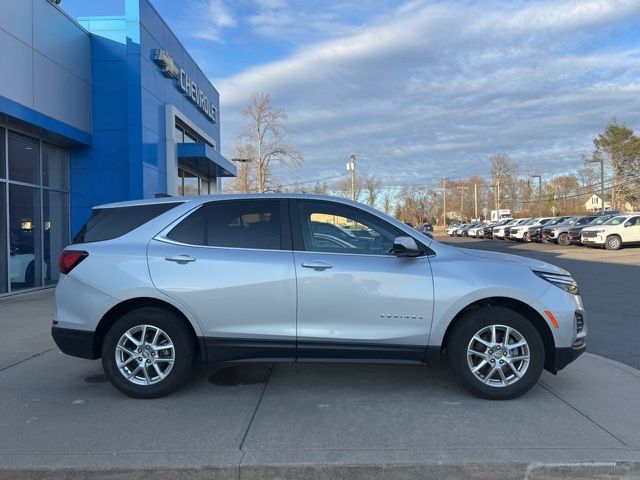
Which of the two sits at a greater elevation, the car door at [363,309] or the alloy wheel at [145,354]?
the car door at [363,309]

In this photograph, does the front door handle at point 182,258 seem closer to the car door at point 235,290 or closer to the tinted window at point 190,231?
the car door at point 235,290

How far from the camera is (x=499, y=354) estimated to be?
4391 mm

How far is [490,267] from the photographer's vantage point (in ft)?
14.6

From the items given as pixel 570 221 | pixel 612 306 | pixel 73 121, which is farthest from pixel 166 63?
pixel 570 221

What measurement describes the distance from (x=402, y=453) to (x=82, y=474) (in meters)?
2.06

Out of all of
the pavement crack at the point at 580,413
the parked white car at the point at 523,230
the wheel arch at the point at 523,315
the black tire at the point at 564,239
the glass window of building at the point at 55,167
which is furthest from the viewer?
the parked white car at the point at 523,230

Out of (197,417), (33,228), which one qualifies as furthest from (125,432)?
(33,228)

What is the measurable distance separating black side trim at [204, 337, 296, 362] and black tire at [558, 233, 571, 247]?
29.8 metres

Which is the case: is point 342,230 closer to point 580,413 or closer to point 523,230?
point 580,413

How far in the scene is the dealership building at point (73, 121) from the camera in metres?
11.2

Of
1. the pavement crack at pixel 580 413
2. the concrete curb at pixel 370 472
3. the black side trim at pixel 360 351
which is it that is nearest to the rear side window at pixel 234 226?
the black side trim at pixel 360 351

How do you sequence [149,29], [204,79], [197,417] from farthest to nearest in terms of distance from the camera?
[204,79]
[149,29]
[197,417]

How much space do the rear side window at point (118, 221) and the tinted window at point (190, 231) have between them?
0.74 feet

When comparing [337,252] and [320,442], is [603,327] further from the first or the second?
[320,442]
